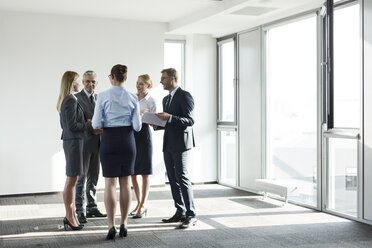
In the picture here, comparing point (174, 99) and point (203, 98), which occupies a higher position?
point (203, 98)

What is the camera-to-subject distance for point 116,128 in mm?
4418

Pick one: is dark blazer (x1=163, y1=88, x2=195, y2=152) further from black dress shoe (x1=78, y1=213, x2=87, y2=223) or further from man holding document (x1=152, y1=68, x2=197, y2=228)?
black dress shoe (x1=78, y1=213, x2=87, y2=223)

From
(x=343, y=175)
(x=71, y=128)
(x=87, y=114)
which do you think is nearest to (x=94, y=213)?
(x=87, y=114)

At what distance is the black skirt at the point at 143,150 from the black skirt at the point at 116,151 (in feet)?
2.93

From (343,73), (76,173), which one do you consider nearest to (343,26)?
(343,73)

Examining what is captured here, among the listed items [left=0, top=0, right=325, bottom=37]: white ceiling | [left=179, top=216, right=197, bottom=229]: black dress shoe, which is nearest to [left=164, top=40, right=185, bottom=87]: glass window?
[left=0, top=0, right=325, bottom=37]: white ceiling

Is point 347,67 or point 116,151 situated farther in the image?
point 347,67

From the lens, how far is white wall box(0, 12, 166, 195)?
23.5 feet

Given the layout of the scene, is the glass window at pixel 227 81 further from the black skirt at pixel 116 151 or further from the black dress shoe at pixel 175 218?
the black skirt at pixel 116 151

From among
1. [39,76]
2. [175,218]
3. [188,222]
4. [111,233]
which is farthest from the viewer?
[39,76]

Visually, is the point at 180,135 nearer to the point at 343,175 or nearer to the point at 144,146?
the point at 144,146

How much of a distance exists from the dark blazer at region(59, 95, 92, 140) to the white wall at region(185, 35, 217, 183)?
3.78 meters

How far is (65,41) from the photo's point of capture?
749cm

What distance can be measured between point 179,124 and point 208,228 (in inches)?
42.9
